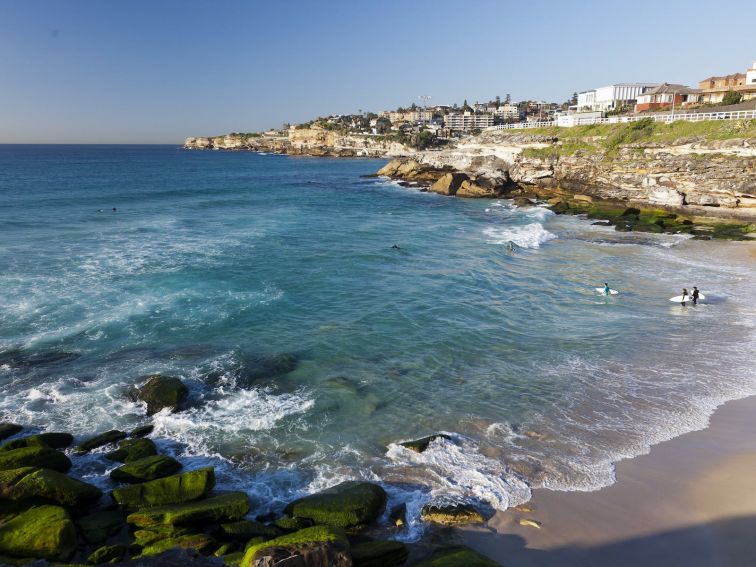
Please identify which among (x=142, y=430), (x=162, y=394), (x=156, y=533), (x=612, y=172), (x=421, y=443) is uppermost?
(x=612, y=172)

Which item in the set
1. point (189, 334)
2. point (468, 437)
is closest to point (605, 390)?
point (468, 437)

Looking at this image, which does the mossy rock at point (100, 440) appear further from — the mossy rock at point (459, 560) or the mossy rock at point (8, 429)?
the mossy rock at point (459, 560)

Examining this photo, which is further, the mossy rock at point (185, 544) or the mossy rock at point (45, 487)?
the mossy rock at point (45, 487)

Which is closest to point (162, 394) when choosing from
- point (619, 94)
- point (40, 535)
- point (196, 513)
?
point (196, 513)

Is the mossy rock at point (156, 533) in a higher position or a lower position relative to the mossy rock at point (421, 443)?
higher

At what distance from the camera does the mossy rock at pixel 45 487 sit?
9656mm

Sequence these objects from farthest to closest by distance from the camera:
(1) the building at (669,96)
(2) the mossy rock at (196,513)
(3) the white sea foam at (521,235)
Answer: (1) the building at (669,96), (3) the white sea foam at (521,235), (2) the mossy rock at (196,513)

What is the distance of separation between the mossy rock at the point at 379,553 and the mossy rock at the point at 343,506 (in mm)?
802

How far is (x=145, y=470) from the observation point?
11.1 m

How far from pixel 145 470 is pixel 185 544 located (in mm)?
2879

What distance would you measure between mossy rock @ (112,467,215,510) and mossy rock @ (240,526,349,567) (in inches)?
96.5

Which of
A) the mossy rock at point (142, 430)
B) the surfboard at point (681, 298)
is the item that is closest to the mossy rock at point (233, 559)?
the mossy rock at point (142, 430)

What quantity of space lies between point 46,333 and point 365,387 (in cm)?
1254

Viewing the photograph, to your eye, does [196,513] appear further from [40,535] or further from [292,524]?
[40,535]
